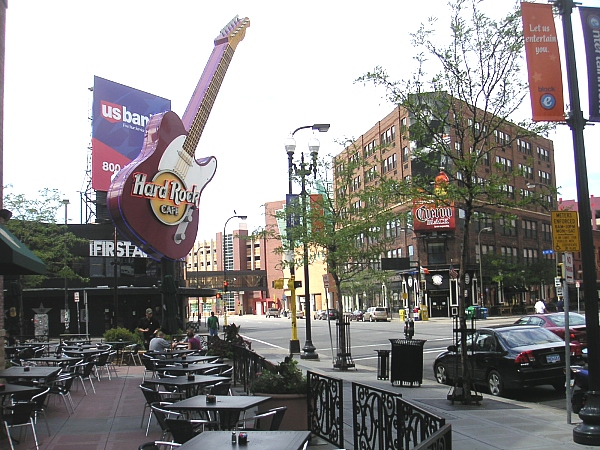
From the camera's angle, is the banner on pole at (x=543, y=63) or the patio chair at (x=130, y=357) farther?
the patio chair at (x=130, y=357)

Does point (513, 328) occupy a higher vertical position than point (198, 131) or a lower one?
lower

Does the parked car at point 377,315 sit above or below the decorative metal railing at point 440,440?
below

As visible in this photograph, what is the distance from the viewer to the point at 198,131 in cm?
3167

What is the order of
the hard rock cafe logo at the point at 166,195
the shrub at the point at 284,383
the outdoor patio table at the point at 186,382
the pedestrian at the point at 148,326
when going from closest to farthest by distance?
the shrub at the point at 284,383 → the outdoor patio table at the point at 186,382 → the pedestrian at the point at 148,326 → the hard rock cafe logo at the point at 166,195

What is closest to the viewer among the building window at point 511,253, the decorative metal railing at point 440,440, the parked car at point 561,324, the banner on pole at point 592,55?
the decorative metal railing at point 440,440

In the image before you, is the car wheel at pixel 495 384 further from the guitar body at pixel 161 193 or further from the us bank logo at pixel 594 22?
the guitar body at pixel 161 193

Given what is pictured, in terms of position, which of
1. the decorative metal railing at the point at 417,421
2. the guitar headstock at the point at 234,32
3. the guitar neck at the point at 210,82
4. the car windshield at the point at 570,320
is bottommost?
the car windshield at the point at 570,320

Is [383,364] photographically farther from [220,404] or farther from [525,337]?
[220,404]

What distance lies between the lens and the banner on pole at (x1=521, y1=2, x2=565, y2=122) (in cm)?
1005

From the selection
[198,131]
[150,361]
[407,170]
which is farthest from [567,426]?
[407,170]

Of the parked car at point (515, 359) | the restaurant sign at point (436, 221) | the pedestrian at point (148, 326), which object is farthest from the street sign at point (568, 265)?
the restaurant sign at point (436, 221)

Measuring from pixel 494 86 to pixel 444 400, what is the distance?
21.8ft

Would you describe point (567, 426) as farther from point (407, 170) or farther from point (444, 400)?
point (407, 170)

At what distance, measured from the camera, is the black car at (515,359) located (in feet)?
46.4
